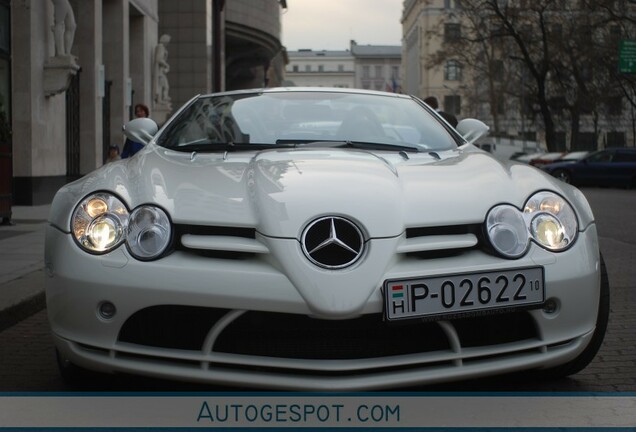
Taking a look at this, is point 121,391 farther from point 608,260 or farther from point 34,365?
point 608,260

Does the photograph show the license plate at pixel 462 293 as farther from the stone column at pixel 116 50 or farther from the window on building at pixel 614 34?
the window on building at pixel 614 34

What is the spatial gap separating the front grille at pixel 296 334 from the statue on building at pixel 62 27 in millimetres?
14595

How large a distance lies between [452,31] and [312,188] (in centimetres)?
4208

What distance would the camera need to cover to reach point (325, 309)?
3062mm

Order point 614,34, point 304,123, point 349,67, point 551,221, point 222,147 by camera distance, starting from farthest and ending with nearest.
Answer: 1. point 349,67
2. point 614,34
3. point 304,123
4. point 222,147
5. point 551,221

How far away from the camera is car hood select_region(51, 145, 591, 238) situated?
332 centimetres

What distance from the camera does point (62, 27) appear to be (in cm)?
1717

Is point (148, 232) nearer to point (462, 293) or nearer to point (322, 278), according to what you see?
point (322, 278)

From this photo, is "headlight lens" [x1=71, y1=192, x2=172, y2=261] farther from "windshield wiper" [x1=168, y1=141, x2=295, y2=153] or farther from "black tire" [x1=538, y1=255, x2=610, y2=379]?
"black tire" [x1=538, y1=255, x2=610, y2=379]

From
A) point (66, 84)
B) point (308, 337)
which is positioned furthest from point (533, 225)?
point (66, 84)

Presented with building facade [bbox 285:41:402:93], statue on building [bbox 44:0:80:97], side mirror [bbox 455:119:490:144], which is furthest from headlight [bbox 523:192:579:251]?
building facade [bbox 285:41:402:93]

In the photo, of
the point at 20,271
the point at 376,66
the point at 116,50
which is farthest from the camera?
the point at 376,66

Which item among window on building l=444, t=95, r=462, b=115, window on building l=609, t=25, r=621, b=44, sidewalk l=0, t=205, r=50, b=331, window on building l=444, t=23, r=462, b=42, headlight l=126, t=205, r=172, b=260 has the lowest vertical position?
sidewalk l=0, t=205, r=50, b=331

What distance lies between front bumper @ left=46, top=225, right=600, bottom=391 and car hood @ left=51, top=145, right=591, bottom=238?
0.15 metres
